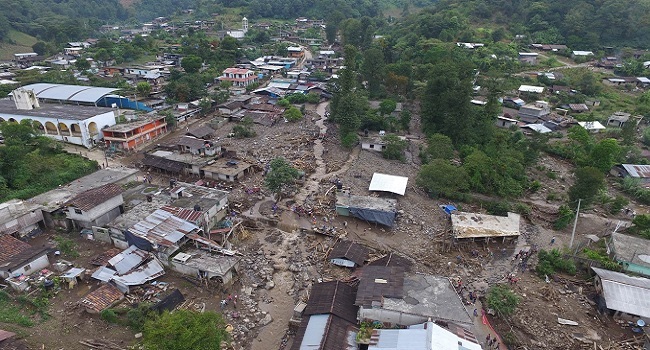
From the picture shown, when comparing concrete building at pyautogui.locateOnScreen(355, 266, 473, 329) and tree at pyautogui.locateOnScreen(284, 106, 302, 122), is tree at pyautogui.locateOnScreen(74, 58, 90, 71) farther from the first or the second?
concrete building at pyautogui.locateOnScreen(355, 266, 473, 329)

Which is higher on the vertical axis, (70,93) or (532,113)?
(70,93)

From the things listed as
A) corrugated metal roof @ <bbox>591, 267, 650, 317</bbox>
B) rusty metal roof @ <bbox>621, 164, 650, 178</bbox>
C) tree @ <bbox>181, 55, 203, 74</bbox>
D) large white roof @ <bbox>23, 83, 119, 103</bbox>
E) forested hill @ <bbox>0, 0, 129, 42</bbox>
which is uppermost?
forested hill @ <bbox>0, 0, 129, 42</bbox>

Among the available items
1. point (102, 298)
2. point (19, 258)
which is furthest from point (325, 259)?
point (19, 258)

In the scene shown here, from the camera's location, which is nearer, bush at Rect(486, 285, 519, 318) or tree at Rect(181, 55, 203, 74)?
bush at Rect(486, 285, 519, 318)

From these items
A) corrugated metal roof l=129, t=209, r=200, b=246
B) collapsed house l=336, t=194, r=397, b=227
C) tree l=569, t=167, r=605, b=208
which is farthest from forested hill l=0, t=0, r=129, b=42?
tree l=569, t=167, r=605, b=208

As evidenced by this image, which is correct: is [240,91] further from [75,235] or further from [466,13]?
[466,13]

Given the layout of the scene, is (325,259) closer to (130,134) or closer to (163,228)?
(163,228)
